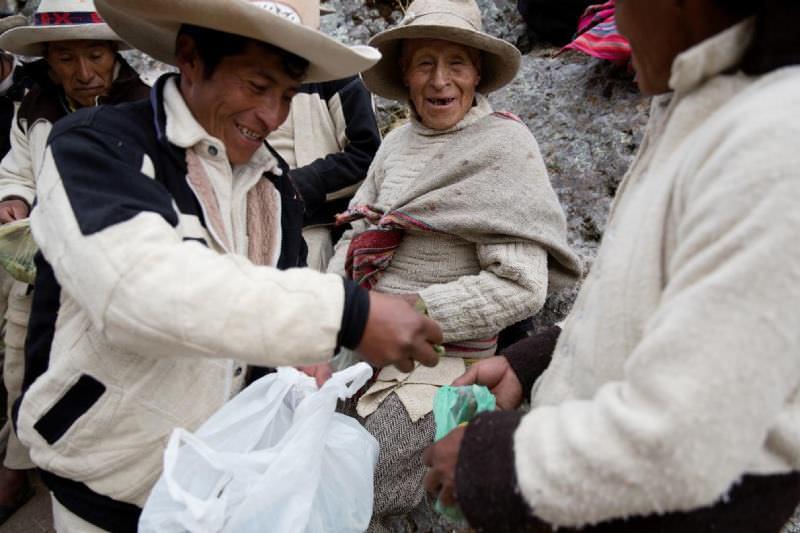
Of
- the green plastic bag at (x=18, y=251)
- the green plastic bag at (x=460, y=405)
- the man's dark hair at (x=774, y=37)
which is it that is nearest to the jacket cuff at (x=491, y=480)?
the green plastic bag at (x=460, y=405)

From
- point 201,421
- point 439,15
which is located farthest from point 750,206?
point 439,15

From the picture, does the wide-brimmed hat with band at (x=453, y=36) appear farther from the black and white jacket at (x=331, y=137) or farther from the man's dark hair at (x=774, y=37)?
the man's dark hair at (x=774, y=37)

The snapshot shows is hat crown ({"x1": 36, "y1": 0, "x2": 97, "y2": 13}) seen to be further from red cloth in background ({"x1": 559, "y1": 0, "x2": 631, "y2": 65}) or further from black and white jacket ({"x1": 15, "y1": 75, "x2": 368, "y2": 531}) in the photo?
red cloth in background ({"x1": 559, "y1": 0, "x2": 631, "y2": 65})

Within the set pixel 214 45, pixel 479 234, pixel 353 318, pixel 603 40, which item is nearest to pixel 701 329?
pixel 353 318

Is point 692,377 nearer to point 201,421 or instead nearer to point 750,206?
point 750,206

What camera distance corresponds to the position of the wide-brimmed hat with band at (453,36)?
2398 millimetres

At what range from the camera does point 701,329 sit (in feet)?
2.37

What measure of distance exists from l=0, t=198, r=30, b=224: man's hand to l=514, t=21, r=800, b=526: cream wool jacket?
2.87m

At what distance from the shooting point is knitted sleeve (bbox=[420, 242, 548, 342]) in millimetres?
2143

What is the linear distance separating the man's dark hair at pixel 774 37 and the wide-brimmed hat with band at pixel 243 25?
3.34 ft

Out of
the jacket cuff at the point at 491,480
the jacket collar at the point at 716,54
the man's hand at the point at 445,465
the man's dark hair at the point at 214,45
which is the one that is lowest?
the man's hand at the point at 445,465

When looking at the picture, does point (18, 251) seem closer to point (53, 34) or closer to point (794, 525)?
point (53, 34)

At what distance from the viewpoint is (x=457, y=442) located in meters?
1.02

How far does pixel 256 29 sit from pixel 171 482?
113 centimetres
